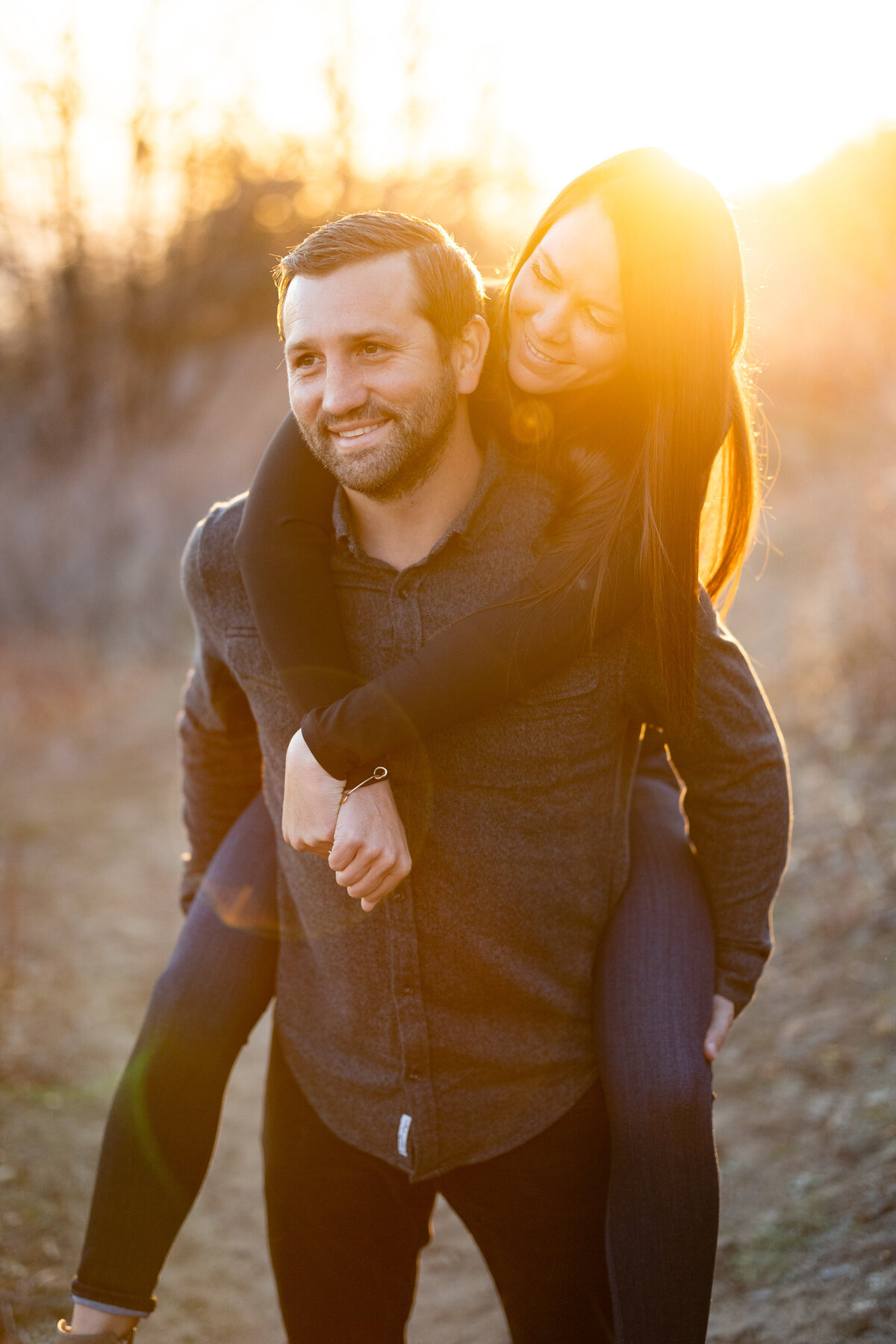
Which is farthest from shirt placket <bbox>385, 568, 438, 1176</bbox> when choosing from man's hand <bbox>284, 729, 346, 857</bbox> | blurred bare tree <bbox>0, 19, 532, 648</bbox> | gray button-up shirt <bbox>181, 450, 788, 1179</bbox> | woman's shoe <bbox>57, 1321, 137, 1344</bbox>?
blurred bare tree <bbox>0, 19, 532, 648</bbox>

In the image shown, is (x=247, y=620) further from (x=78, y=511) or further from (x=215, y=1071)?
(x=78, y=511)

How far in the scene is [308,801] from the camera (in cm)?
157

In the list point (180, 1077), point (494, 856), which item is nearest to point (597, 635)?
point (494, 856)

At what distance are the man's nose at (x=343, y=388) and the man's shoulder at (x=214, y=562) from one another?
13.8 inches

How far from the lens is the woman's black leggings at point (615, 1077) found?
159cm

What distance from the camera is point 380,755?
5.08 feet

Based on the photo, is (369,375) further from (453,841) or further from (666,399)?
(453,841)

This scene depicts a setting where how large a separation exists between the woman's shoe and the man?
0.34 m

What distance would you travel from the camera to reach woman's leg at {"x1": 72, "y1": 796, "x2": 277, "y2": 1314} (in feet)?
5.80

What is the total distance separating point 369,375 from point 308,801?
2.27 feet

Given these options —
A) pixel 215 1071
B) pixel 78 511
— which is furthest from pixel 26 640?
pixel 215 1071

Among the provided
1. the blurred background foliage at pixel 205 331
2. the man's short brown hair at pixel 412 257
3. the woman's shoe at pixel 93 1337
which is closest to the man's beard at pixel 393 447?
the man's short brown hair at pixel 412 257

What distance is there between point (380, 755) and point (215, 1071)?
796 millimetres

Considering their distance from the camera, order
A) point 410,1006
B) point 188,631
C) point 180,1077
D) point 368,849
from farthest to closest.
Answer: point 188,631
point 180,1077
point 410,1006
point 368,849
